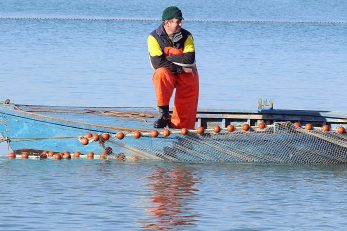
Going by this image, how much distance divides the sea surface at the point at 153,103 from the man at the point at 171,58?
105 centimetres

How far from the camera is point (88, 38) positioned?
51.1 m

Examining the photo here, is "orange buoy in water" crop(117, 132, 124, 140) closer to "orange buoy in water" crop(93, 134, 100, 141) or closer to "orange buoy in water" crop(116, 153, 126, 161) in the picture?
"orange buoy in water" crop(93, 134, 100, 141)

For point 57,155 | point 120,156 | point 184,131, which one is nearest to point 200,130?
point 184,131

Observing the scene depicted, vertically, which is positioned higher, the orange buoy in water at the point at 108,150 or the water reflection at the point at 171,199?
the orange buoy in water at the point at 108,150

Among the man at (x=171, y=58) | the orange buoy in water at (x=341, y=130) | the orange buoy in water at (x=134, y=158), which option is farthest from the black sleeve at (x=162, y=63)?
the orange buoy in water at (x=341, y=130)

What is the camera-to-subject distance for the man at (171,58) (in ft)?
58.5

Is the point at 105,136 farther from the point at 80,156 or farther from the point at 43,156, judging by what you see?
the point at 43,156

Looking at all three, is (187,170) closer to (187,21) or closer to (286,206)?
(286,206)

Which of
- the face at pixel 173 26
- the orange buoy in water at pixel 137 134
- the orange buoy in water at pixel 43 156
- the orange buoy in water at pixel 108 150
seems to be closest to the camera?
the face at pixel 173 26

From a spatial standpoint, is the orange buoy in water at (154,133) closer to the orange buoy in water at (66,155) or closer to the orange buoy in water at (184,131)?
the orange buoy in water at (184,131)

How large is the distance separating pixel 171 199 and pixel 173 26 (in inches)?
112

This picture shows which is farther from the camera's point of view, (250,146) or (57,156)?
(57,156)

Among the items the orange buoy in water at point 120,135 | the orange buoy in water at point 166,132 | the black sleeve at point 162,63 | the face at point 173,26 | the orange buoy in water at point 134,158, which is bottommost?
the orange buoy in water at point 134,158

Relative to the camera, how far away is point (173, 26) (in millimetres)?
17828
